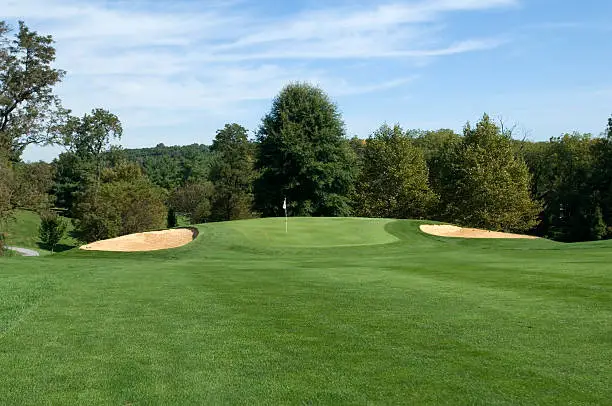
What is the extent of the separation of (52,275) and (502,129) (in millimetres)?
56521

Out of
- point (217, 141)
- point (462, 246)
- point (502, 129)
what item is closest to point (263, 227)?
point (462, 246)

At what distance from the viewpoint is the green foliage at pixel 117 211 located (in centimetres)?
5431

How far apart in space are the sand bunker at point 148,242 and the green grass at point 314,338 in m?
13.0

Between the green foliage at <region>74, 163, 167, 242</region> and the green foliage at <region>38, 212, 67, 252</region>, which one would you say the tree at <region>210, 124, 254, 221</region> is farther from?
the green foliage at <region>38, 212, 67, 252</region>

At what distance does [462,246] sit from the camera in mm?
27922

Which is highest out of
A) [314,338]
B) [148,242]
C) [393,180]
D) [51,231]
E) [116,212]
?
[393,180]

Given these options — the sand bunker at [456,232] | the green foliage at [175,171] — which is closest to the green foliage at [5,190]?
the sand bunker at [456,232]

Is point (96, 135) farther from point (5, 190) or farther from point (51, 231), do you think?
point (5, 190)

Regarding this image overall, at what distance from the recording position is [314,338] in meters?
7.13

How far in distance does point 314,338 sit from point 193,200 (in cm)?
8528

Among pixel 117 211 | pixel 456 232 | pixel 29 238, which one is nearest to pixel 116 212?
pixel 117 211

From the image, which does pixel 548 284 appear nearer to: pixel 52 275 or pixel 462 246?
pixel 52 275

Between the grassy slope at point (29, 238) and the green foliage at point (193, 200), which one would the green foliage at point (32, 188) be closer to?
the grassy slope at point (29, 238)

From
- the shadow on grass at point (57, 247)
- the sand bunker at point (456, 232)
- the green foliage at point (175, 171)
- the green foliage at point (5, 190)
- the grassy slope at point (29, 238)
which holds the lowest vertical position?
the shadow on grass at point (57, 247)
